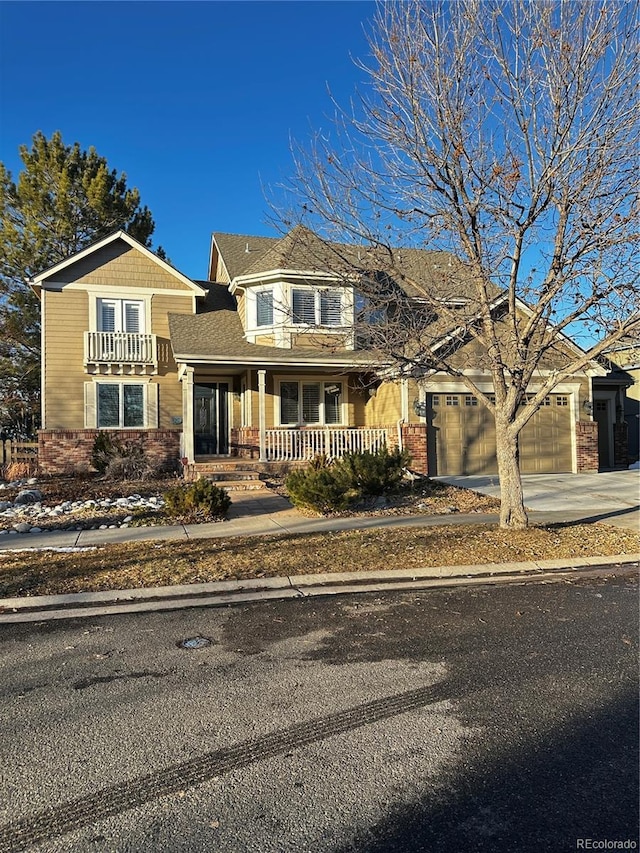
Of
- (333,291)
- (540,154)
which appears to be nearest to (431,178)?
(540,154)

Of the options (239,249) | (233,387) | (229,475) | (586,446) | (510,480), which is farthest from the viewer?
(239,249)

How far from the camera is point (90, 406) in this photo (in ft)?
62.7

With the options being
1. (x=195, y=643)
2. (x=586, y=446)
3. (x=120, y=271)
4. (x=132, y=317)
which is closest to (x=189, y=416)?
(x=132, y=317)

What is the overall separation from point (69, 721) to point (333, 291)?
9112 mm

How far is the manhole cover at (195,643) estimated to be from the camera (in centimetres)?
484

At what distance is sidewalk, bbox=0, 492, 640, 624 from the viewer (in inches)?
238

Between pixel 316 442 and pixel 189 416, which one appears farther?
pixel 316 442

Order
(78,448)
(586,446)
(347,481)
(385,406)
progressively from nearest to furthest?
(347,481)
(586,446)
(385,406)
(78,448)

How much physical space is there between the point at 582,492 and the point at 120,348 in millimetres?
14588

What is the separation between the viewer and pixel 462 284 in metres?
9.32

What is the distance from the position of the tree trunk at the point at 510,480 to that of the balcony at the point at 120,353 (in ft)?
44.1

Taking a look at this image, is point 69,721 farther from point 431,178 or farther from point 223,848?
point 431,178

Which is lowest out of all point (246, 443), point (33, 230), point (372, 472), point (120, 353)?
point (372, 472)

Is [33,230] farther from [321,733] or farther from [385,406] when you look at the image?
[321,733]
